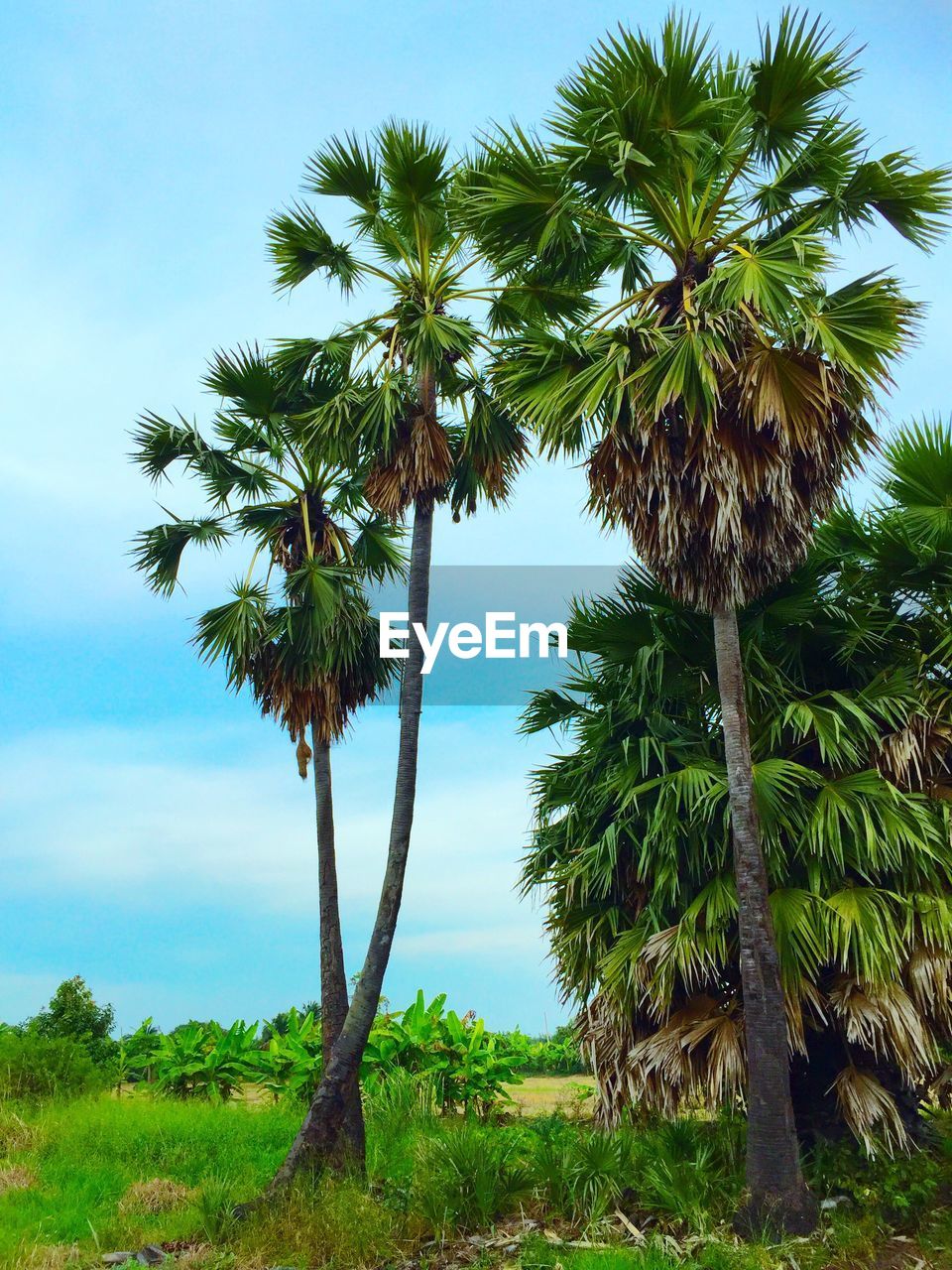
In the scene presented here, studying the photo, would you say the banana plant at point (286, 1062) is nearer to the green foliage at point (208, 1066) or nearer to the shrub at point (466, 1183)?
the green foliage at point (208, 1066)

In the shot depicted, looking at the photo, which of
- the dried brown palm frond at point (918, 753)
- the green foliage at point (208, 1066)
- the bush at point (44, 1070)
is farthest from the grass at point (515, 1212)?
the green foliage at point (208, 1066)

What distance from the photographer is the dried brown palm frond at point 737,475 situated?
412 inches

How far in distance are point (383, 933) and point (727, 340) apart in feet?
24.6

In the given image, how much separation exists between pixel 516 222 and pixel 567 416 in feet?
7.29

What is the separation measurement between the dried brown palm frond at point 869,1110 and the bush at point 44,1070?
1291 centimetres

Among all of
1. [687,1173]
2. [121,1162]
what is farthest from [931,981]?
[121,1162]

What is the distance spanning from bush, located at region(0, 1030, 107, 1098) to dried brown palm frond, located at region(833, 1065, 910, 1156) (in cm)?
1291

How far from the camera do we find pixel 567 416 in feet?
37.8

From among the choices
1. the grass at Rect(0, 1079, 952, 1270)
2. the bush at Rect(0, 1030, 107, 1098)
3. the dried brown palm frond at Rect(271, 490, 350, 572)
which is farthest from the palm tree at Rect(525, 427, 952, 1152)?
the bush at Rect(0, 1030, 107, 1098)

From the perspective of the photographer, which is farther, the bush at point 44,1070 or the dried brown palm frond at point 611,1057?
the bush at point 44,1070

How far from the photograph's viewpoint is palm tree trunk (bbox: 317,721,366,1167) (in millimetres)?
14141

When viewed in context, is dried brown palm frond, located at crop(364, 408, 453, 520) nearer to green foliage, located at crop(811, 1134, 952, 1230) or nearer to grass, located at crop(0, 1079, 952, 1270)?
grass, located at crop(0, 1079, 952, 1270)

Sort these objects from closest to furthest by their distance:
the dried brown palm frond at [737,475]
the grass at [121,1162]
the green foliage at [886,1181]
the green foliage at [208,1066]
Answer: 1. the green foliage at [886,1181]
2. the dried brown palm frond at [737,475]
3. the grass at [121,1162]
4. the green foliage at [208,1066]

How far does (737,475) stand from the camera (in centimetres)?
1055
